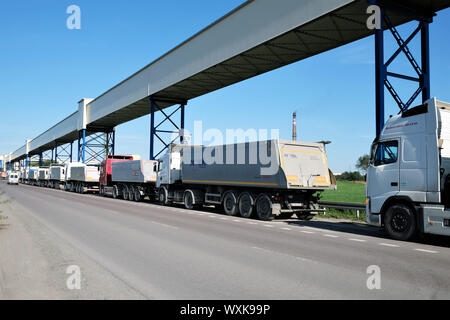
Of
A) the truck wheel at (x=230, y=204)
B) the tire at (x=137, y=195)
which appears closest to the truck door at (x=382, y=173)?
the truck wheel at (x=230, y=204)

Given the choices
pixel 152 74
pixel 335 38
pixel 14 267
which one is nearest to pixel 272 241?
pixel 14 267

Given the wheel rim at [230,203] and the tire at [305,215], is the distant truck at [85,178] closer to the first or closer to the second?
the wheel rim at [230,203]

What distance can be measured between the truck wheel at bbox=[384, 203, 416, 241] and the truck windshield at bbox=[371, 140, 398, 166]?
1334 mm

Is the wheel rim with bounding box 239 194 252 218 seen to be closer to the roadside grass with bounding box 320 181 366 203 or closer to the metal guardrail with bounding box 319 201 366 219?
the metal guardrail with bounding box 319 201 366 219

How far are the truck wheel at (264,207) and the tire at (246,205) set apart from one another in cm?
36

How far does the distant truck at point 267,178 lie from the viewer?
15.2 m

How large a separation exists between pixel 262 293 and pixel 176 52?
2404cm

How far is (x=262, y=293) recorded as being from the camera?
511cm

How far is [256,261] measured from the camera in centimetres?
725

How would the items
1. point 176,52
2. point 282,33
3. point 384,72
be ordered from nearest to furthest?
point 384,72 → point 282,33 → point 176,52

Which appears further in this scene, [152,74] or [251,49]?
[152,74]

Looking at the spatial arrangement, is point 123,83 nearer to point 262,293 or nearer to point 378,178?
point 378,178

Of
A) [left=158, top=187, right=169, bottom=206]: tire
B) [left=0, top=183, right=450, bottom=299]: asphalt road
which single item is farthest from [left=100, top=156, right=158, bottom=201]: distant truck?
[left=0, top=183, right=450, bottom=299]: asphalt road

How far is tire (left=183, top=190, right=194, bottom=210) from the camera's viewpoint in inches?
813
